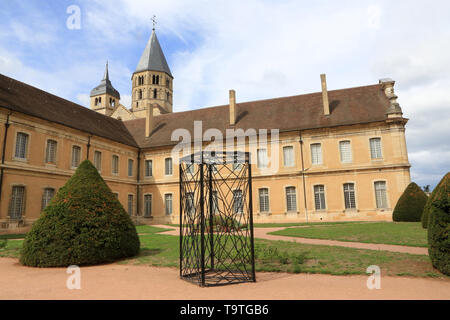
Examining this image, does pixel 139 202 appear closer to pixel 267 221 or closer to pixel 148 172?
pixel 148 172

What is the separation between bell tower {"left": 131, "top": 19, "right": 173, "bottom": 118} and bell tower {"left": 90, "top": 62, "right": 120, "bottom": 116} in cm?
654

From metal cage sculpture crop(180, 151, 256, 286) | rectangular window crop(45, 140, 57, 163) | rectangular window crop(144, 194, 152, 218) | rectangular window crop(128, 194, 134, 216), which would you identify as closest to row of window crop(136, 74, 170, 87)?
rectangular window crop(144, 194, 152, 218)

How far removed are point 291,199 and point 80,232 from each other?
1648 centimetres

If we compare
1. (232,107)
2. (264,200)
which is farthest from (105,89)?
(264,200)

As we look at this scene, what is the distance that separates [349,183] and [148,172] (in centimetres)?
1618

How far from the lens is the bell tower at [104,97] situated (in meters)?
56.2

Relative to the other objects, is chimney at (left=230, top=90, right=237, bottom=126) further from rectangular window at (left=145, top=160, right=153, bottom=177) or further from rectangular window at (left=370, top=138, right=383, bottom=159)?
rectangular window at (left=370, top=138, right=383, bottom=159)

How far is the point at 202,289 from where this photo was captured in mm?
5031

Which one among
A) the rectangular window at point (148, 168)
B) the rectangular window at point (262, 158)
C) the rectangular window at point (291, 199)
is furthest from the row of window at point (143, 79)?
the rectangular window at point (291, 199)

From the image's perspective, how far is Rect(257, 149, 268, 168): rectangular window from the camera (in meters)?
22.4

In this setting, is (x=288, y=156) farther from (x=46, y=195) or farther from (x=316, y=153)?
(x=46, y=195)

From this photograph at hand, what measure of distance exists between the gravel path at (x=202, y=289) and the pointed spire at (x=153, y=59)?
167 feet

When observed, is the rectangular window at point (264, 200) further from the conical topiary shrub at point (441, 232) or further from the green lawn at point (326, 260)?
the conical topiary shrub at point (441, 232)
